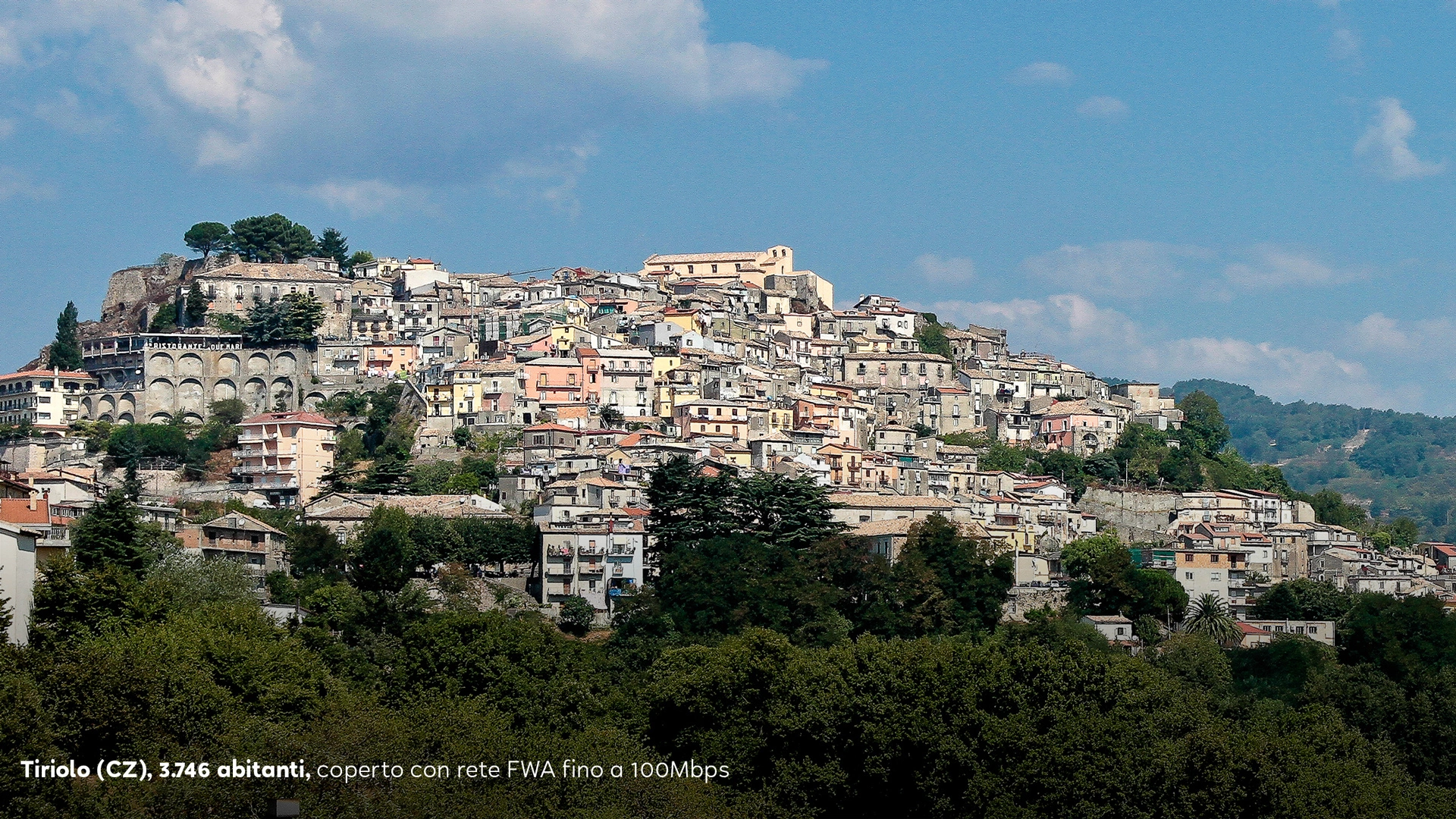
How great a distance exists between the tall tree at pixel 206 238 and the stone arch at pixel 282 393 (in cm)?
1923

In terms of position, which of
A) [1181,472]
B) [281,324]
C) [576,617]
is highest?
[281,324]

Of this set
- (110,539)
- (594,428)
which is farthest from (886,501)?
(110,539)

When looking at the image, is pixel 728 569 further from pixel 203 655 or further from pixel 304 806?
pixel 304 806

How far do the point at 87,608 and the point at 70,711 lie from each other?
24.0 feet

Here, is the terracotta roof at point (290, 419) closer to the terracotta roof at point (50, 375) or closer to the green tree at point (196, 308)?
the terracotta roof at point (50, 375)

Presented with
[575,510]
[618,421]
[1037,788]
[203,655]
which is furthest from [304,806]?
[618,421]

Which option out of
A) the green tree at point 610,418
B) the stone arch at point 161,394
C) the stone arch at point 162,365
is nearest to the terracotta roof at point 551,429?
the green tree at point 610,418

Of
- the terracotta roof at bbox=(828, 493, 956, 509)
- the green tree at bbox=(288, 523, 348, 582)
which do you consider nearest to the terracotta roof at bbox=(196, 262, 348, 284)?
the terracotta roof at bbox=(828, 493, 956, 509)

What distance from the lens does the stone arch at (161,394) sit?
90000 millimetres

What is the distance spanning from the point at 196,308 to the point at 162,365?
7.22 m

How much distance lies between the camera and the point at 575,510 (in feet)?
225

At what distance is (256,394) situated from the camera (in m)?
91.9

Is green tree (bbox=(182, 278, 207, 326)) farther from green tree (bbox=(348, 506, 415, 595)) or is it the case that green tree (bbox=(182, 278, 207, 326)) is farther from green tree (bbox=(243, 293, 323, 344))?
green tree (bbox=(348, 506, 415, 595))

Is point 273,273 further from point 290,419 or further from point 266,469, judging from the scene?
point 266,469
